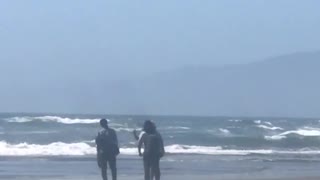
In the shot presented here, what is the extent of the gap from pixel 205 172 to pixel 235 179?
394 cm

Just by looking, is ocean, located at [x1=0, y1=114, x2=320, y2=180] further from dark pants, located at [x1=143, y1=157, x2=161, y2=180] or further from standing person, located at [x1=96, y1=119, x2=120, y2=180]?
dark pants, located at [x1=143, y1=157, x2=161, y2=180]

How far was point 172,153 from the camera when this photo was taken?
39.8 m

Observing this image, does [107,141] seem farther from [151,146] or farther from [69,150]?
[69,150]

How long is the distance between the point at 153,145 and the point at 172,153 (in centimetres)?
2096

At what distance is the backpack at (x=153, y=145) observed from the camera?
62.0 feet

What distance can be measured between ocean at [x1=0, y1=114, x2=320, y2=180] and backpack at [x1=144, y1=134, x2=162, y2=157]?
556cm

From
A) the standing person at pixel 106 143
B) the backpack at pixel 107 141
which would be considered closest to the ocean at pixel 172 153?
the standing person at pixel 106 143

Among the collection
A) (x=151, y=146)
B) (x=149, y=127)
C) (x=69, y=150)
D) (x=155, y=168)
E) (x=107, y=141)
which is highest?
(x=149, y=127)

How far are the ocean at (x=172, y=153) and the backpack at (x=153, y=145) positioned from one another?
18.2ft

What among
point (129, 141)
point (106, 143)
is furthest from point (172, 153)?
point (106, 143)

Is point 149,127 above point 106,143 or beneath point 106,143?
above

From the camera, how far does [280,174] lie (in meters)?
26.6

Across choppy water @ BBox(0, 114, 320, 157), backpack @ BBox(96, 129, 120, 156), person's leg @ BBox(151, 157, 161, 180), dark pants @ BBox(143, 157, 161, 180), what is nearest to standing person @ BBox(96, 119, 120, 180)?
backpack @ BBox(96, 129, 120, 156)

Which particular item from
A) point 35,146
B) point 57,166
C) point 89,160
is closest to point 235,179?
point 57,166
